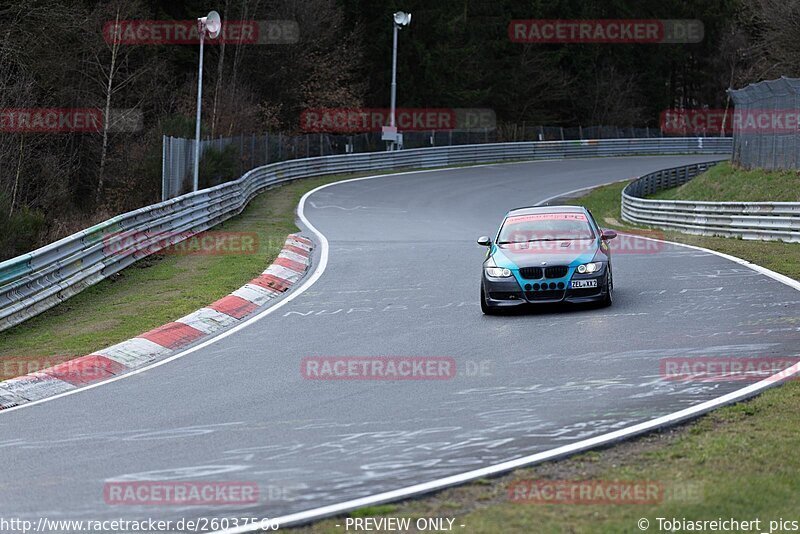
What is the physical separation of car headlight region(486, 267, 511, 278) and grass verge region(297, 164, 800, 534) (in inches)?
231

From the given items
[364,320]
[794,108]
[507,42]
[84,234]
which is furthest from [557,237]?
[507,42]

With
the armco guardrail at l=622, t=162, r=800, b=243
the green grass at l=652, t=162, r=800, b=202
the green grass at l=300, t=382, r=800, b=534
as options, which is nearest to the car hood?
the green grass at l=300, t=382, r=800, b=534

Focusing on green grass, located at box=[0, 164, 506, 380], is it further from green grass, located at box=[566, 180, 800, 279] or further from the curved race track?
green grass, located at box=[566, 180, 800, 279]

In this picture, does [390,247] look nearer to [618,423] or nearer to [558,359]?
[558,359]

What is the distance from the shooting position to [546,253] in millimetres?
14820

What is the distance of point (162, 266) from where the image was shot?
20.3 m

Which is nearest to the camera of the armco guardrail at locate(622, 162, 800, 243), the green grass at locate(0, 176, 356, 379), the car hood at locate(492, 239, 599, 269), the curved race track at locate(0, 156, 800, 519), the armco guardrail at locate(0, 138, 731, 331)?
the curved race track at locate(0, 156, 800, 519)

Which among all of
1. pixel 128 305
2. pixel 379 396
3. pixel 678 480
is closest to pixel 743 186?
pixel 128 305

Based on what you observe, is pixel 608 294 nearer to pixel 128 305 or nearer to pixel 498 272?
pixel 498 272

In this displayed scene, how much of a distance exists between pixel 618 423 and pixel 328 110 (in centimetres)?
5538

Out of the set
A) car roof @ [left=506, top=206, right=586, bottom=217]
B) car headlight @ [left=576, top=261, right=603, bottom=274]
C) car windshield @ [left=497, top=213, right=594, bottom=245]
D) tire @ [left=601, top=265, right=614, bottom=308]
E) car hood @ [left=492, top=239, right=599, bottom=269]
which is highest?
car roof @ [left=506, top=206, right=586, bottom=217]

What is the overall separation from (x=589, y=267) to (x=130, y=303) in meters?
6.74

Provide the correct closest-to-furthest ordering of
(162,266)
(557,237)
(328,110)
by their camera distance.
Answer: (557,237) < (162,266) < (328,110)

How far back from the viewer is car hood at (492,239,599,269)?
47.5 ft
